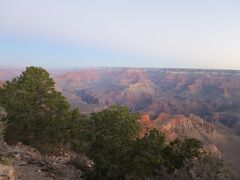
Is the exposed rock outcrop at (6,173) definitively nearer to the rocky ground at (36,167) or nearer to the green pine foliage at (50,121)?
the rocky ground at (36,167)

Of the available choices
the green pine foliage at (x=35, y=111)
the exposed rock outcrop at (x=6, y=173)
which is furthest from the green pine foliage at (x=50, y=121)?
the exposed rock outcrop at (x=6, y=173)

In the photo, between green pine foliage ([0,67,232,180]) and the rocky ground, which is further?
green pine foliage ([0,67,232,180])

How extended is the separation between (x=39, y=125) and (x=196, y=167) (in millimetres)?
15111

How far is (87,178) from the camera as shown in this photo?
16391 mm

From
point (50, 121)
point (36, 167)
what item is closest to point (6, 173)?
point (36, 167)

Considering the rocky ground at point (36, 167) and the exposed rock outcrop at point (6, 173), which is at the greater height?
the exposed rock outcrop at point (6, 173)

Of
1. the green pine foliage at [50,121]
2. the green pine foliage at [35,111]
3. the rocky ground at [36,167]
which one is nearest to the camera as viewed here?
the rocky ground at [36,167]

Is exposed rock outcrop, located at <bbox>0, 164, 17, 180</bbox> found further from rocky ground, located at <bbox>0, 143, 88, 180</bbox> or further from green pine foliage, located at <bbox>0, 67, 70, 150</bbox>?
green pine foliage, located at <bbox>0, 67, 70, 150</bbox>

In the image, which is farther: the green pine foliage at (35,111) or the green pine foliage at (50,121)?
the green pine foliage at (35,111)

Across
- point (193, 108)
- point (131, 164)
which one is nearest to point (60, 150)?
point (131, 164)

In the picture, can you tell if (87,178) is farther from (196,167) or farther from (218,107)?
(218,107)

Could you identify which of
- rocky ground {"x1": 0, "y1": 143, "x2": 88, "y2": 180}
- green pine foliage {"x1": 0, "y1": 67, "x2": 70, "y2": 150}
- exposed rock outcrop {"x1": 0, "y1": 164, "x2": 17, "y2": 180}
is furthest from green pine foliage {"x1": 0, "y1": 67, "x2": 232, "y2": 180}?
exposed rock outcrop {"x1": 0, "y1": 164, "x2": 17, "y2": 180}

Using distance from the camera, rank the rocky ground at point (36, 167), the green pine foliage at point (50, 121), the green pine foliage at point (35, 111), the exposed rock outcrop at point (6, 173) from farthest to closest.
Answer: the green pine foliage at point (35, 111), the green pine foliage at point (50, 121), the rocky ground at point (36, 167), the exposed rock outcrop at point (6, 173)

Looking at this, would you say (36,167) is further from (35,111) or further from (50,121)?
(35,111)
